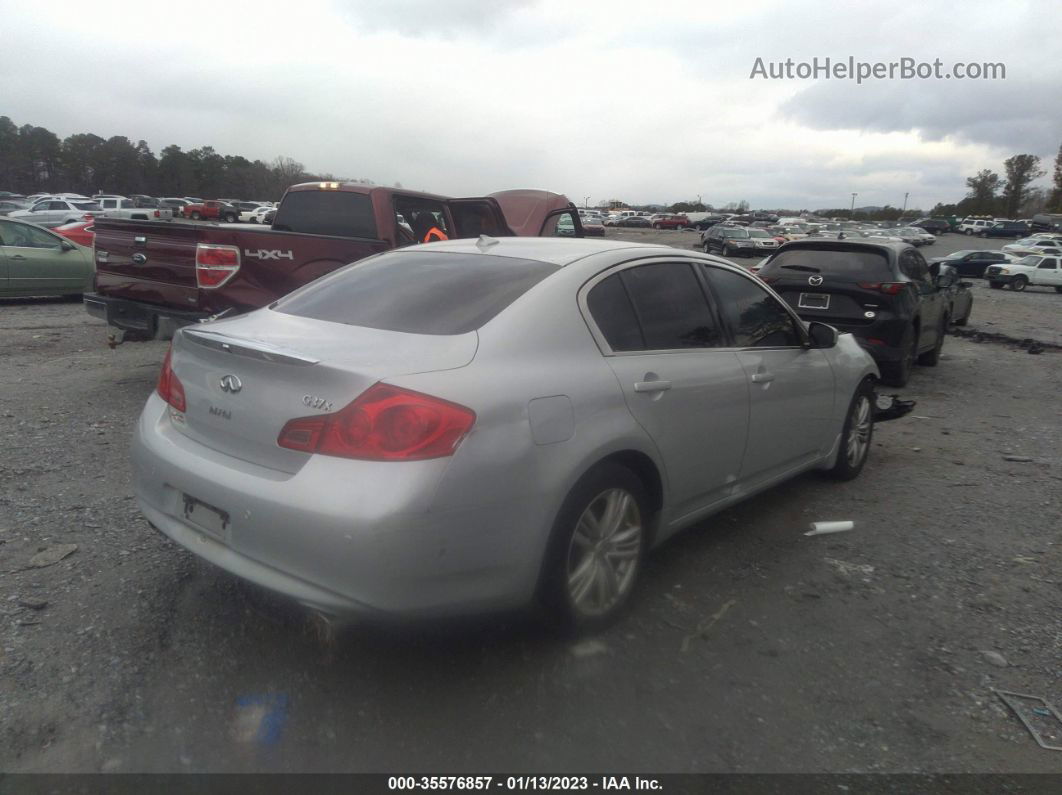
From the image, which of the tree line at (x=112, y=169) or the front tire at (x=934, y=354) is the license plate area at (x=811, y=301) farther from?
the tree line at (x=112, y=169)

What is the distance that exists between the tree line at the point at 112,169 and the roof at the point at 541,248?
3102 inches

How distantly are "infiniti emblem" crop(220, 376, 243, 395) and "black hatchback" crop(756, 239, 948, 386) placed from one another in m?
7.17

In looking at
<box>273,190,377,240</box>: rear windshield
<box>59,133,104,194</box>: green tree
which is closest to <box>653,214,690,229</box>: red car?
<box>59,133,104,194</box>: green tree

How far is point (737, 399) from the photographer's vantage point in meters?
4.05

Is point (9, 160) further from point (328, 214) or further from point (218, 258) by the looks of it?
point (218, 258)

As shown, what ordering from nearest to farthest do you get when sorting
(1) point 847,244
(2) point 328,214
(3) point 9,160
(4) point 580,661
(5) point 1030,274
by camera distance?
(4) point 580,661 → (2) point 328,214 → (1) point 847,244 → (5) point 1030,274 → (3) point 9,160

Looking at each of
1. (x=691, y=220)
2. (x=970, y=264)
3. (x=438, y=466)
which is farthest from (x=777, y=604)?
(x=691, y=220)

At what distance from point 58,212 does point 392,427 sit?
106 feet

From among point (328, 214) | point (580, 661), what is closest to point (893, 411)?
point (580, 661)

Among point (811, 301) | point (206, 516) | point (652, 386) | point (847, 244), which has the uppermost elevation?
point (847, 244)

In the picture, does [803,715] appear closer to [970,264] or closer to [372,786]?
[372,786]

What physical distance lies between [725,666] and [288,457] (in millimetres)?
1851

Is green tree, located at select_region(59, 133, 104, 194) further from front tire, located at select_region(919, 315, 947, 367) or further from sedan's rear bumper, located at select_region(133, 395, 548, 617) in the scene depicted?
sedan's rear bumper, located at select_region(133, 395, 548, 617)

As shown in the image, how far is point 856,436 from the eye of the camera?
563cm
